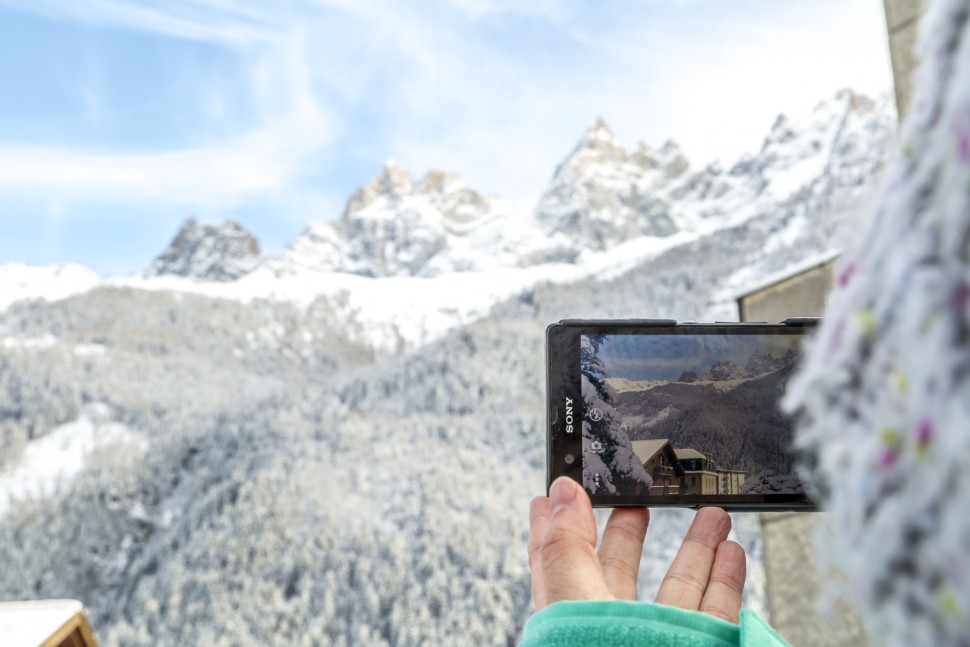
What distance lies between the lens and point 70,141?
50.5ft

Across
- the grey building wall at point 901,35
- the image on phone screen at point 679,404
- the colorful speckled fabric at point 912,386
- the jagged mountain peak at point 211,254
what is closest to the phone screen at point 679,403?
the image on phone screen at point 679,404

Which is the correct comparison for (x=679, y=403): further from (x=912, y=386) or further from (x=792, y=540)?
(x=792, y=540)

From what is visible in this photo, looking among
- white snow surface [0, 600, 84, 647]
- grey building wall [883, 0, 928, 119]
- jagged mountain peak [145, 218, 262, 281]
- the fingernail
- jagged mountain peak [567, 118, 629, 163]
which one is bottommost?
white snow surface [0, 600, 84, 647]

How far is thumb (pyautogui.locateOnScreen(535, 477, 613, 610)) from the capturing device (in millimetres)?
560

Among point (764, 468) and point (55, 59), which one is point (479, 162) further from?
point (764, 468)

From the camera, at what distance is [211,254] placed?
41875 mm

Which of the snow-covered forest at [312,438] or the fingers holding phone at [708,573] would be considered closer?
the fingers holding phone at [708,573]

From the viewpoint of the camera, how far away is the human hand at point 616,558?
0.58 m

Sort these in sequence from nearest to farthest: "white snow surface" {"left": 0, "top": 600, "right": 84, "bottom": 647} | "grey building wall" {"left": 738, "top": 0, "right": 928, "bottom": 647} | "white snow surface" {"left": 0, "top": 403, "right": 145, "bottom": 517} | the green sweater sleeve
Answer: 1. the green sweater sleeve
2. "white snow surface" {"left": 0, "top": 600, "right": 84, "bottom": 647}
3. "grey building wall" {"left": 738, "top": 0, "right": 928, "bottom": 647}
4. "white snow surface" {"left": 0, "top": 403, "right": 145, "bottom": 517}

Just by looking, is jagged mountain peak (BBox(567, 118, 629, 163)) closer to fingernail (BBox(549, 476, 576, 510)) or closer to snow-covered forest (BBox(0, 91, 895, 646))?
snow-covered forest (BBox(0, 91, 895, 646))

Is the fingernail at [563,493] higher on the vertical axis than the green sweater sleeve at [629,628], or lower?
higher

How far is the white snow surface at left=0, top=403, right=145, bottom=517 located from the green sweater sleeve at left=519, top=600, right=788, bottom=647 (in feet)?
26.0

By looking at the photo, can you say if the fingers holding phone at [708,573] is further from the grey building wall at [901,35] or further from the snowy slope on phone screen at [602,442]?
the grey building wall at [901,35]

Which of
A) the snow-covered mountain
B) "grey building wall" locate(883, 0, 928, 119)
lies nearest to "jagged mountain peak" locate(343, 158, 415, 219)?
the snow-covered mountain
